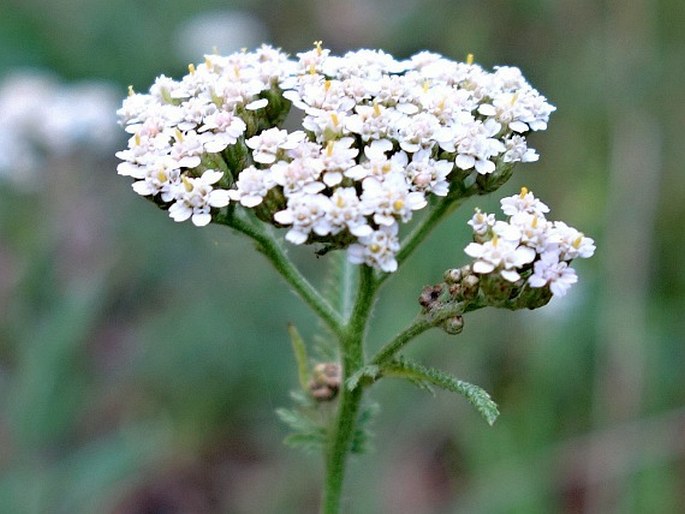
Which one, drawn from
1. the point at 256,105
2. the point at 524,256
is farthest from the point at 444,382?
the point at 256,105

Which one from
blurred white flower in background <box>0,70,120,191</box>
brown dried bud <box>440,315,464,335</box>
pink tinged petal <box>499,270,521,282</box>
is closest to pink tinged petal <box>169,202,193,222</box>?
brown dried bud <box>440,315,464,335</box>

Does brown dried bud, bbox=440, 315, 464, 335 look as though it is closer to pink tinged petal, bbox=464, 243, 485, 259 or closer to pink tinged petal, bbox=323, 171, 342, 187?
pink tinged petal, bbox=464, 243, 485, 259

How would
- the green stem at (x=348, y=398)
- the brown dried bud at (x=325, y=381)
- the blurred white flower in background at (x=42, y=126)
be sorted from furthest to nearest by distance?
the blurred white flower in background at (x=42, y=126) < the brown dried bud at (x=325, y=381) < the green stem at (x=348, y=398)

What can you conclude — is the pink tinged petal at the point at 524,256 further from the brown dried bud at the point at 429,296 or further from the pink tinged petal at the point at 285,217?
the pink tinged petal at the point at 285,217

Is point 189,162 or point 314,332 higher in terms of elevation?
point 314,332

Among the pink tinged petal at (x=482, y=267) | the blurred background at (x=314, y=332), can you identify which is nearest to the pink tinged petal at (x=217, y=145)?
the pink tinged petal at (x=482, y=267)

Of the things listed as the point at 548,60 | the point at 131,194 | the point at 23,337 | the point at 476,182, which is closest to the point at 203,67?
the point at 476,182

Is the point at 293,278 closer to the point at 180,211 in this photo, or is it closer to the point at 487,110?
the point at 180,211
